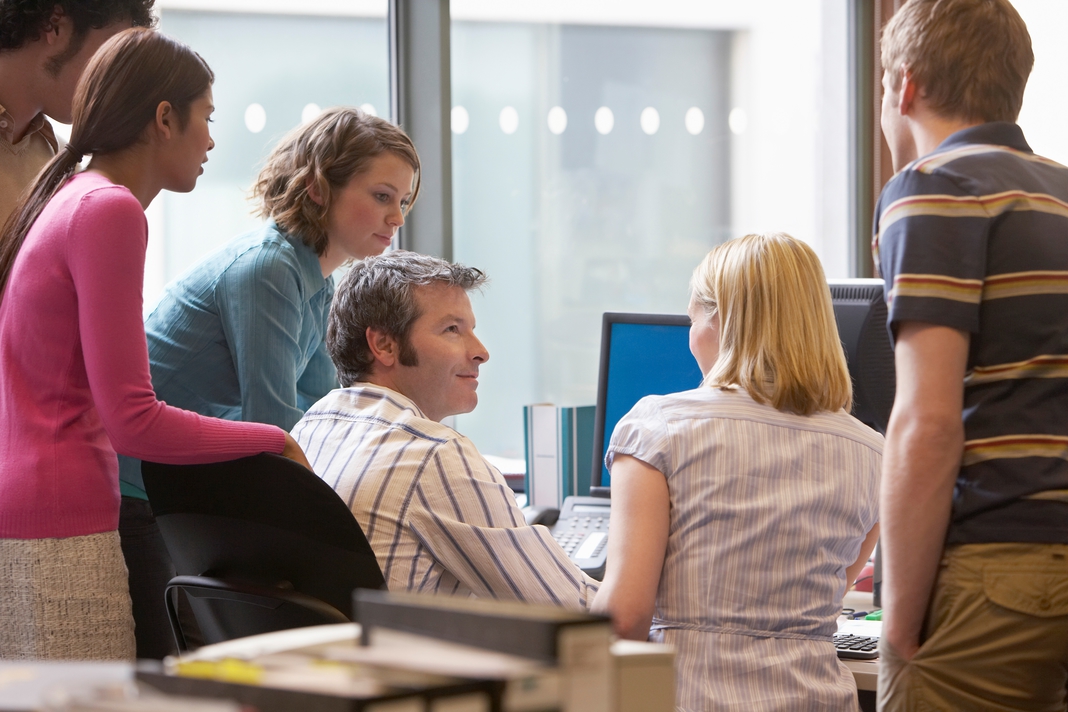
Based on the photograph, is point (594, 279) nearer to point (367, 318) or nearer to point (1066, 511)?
point (367, 318)

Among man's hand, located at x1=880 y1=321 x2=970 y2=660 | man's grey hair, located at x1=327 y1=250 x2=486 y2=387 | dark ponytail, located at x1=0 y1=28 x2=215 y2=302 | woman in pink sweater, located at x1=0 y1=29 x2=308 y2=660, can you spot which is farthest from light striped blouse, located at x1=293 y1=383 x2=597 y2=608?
dark ponytail, located at x1=0 y1=28 x2=215 y2=302

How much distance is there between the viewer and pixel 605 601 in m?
1.40

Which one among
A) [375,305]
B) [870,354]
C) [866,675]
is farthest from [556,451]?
[866,675]

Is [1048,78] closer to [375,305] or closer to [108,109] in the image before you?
[375,305]

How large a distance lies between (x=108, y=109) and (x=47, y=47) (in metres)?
0.38

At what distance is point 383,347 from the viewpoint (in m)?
1.67

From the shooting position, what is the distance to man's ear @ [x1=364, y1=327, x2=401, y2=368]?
1.67 m

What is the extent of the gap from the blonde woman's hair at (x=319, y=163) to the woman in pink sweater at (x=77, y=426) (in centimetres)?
61

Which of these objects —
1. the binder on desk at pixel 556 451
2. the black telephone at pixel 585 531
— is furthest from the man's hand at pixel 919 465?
the binder on desk at pixel 556 451

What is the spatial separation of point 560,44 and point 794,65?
0.98 m

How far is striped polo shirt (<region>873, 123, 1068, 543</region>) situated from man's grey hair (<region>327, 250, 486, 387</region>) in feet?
2.54

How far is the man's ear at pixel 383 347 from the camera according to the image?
167cm

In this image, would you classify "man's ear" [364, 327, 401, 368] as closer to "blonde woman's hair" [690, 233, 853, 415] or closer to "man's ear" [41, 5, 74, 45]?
"blonde woman's hair" [690, 233, 853, 415]

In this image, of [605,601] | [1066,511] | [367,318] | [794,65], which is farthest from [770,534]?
[794,65]
